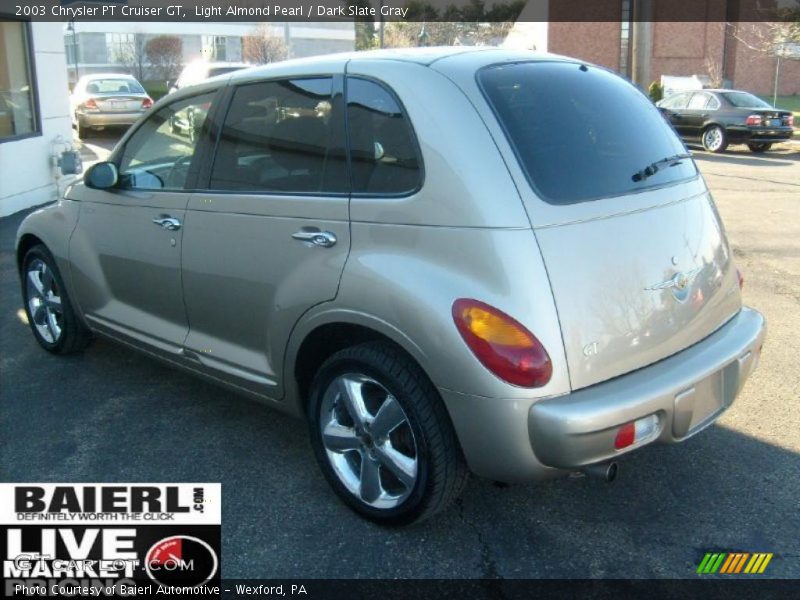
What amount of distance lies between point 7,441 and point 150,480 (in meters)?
0.97

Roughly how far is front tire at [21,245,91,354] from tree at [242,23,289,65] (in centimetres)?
3960

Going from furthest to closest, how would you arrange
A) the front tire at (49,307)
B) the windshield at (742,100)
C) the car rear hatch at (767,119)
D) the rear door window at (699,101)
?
the rear door window at (699,101) → the windshield at (742,100) → the car rear hatch at (767,119) → the front tire at (49,307)

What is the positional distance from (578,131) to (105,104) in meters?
18.7

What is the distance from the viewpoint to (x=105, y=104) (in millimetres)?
19781

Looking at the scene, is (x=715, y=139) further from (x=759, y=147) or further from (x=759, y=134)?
(x=759, y=147)

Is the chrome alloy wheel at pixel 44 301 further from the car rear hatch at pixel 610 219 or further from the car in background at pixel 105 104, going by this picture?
the car in background at pixel 105 104

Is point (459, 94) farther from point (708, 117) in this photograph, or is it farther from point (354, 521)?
point (708, 117)

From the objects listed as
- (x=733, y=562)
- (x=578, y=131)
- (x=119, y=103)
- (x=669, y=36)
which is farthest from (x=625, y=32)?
(x=733, y=562)

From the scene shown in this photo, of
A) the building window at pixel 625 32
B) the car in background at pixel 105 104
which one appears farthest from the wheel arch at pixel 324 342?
the building window at pixel 625 32

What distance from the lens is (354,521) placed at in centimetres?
339

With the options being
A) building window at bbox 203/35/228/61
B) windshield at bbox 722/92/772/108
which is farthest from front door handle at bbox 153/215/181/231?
building window at bbox 203/35/228/61

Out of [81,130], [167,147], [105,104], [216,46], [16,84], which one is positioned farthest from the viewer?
[216,46]

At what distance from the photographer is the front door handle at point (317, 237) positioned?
327cm

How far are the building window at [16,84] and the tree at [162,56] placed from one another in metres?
41.0
